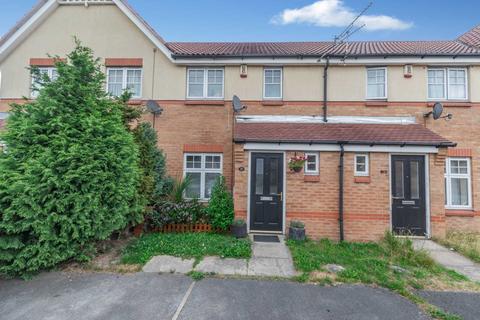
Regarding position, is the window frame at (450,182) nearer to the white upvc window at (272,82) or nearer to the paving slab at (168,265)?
the white upvc window at (272,82)

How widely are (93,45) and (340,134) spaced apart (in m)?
10.2

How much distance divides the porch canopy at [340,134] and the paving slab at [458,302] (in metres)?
4.15

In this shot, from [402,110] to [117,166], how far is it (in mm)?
9789

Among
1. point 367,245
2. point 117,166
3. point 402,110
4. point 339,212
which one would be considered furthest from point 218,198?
point 402,110

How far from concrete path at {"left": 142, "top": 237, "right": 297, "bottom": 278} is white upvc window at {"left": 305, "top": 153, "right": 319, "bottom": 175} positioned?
110 inches

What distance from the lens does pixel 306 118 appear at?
8875mm

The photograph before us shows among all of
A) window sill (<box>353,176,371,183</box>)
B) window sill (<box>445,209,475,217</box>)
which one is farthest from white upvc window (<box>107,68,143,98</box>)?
window sill (<box>445,209,475,217</box>)

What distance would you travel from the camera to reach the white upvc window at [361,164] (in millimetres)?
7262

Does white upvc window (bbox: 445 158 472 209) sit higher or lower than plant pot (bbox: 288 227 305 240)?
higher

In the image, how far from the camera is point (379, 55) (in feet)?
27.8

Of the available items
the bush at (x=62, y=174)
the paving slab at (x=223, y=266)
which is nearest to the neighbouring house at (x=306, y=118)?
the paving slab at (x=223, y=266)

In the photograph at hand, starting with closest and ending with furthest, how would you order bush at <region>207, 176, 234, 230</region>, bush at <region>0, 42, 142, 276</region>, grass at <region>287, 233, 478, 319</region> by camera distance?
grass at <region>287, 233, 478, 319</region> < bush at <region>0, 42, 142, 276</region> < bush at <region>207, 176, 234, 230</region>

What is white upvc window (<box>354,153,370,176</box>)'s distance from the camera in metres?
7.26

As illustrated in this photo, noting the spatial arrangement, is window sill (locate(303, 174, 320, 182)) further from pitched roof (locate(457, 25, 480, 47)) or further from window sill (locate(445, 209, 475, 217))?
pitched roof (locate(457, 25, 480, 47))
